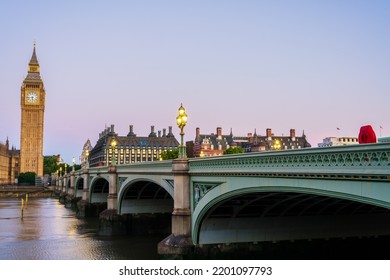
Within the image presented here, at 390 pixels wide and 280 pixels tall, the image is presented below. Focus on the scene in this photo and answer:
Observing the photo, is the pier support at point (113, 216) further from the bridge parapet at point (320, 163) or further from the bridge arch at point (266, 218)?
the bridge parapet at point (320, 163)

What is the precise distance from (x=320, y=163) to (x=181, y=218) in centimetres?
1309

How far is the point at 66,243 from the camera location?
132 ft

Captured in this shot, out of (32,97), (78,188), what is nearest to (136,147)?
(32,97)

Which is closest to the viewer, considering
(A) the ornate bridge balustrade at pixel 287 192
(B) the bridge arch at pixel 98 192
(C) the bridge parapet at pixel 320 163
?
(C) the bridge parapet at pixel 320 163

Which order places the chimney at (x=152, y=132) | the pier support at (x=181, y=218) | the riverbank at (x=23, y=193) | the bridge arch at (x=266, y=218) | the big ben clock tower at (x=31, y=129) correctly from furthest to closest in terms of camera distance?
the chimney at (x=152, y=132)
the big ben clock tower at (x=31, y=129)
the riverbank at (x=23, y=193)
the pier support at (x=181, y=218)
the bridge arch at (x=266, y=218)

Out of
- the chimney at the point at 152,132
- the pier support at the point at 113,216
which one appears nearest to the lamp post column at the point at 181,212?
the pier support at the point at 113,216

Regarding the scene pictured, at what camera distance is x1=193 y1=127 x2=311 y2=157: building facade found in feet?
429

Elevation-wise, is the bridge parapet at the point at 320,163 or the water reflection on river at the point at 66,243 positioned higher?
the bridge parapet at the point at 320,163

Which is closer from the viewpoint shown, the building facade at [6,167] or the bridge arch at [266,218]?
the bridge arch at [266,218]

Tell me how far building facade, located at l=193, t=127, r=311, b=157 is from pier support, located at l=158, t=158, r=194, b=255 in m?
92.8

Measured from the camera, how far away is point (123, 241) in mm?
40688

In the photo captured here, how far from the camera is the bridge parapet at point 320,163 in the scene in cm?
1266

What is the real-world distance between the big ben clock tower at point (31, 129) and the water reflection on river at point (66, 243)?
13010 centimetres

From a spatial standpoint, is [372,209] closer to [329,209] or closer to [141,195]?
[329,209]
